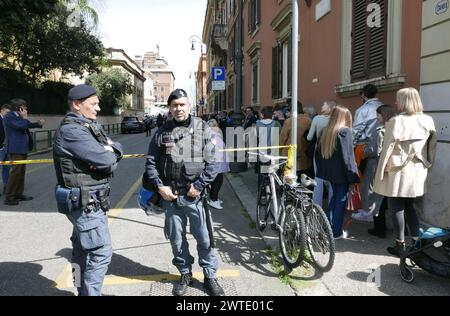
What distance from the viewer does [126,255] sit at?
15.5 ft

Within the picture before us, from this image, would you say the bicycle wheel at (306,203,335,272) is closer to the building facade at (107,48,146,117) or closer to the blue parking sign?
the blue parking sign


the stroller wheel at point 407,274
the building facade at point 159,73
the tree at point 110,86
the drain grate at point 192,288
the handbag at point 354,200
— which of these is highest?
the building facade at point 159,73

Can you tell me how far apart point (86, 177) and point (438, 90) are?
4309 millimetres

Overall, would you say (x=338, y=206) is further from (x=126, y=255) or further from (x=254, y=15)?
(x=254, y=15)

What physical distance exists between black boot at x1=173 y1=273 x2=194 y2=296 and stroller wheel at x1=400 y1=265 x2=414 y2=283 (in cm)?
196

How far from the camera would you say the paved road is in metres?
3.84

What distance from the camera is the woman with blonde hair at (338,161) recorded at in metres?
4.80

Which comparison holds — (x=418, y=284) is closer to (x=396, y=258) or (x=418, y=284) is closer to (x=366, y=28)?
(x=396, y=258)

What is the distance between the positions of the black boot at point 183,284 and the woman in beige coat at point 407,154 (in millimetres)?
2134

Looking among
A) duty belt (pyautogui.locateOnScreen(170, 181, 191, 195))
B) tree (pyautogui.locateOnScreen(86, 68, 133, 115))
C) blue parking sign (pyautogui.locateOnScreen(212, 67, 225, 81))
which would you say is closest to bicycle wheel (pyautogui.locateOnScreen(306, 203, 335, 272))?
duty belt (pyautogui.locateOnScreen(170, 181, 191, 195))

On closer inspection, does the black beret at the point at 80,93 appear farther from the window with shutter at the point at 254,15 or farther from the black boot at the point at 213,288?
the window with shutter at the point at 254,15

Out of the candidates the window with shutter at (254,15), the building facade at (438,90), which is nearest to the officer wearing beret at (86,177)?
the building facade at (438,90)

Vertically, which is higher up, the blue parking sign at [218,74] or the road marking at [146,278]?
the blue parking sign at [218,74]
